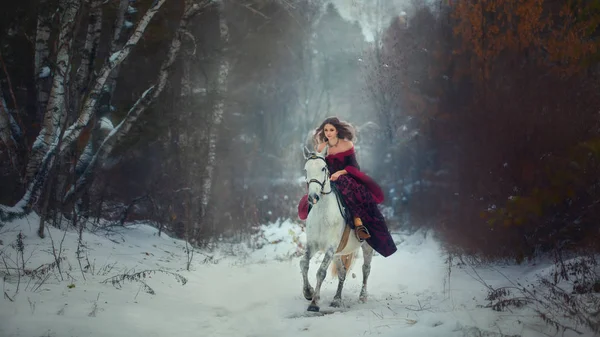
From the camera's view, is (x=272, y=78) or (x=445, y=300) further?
(x=272, y=78)

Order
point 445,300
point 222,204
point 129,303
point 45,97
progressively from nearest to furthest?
point 129,303
point 445,300
point 45,97
point 222,204

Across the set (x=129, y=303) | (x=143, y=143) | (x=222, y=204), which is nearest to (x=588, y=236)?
(x=129, y=303)

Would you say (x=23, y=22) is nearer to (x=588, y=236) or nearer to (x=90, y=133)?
(x=90, y=133)

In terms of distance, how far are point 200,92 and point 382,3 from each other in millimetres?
9516

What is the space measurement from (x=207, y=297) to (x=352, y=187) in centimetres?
255

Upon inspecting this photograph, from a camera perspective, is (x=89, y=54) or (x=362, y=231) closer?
(x=362, y=231)

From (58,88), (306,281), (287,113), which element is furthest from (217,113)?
(287,113)

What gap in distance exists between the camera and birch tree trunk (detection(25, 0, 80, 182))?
796 centimetres

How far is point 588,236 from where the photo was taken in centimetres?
666

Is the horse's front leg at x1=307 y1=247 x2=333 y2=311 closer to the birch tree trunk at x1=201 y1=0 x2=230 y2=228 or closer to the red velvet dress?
→ the red velvet dress

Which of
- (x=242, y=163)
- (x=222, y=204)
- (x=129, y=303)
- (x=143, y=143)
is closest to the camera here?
(x=129, y=303)

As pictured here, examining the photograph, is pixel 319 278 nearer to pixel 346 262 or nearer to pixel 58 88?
pixel 346 262

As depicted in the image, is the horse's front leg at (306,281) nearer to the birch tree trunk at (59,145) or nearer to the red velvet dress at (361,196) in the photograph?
the red velvet dress at (361,196)

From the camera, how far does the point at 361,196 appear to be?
700 centimetres
